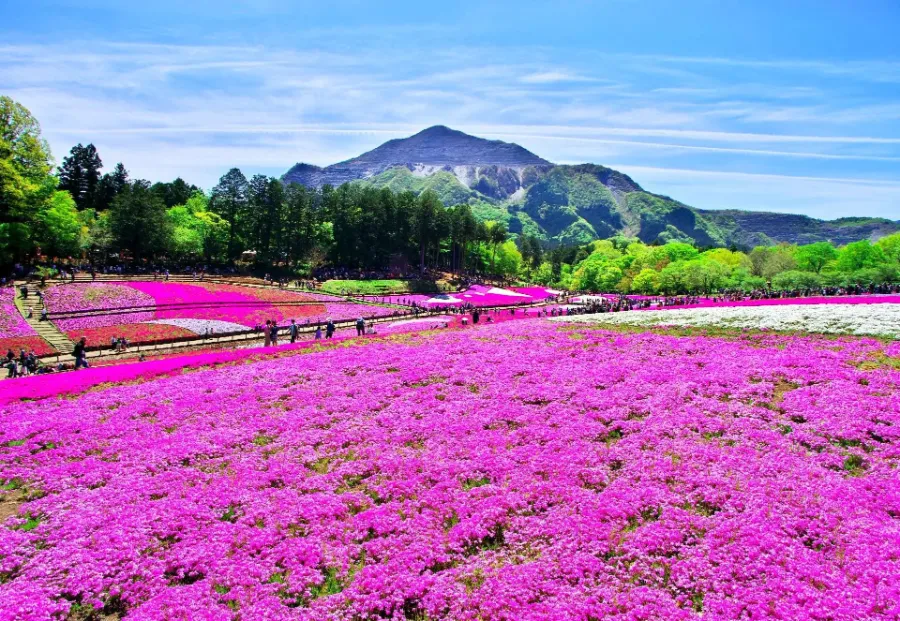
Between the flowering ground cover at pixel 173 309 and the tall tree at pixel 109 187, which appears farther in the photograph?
the tall tree at pixel 109 187

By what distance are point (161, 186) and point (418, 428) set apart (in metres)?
127

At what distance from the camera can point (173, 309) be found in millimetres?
44938

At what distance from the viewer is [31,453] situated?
1405 centimetres

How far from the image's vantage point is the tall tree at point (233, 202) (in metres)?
85.4

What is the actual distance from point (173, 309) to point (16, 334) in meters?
11.5

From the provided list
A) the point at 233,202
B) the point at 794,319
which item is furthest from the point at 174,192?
the point at 794,319

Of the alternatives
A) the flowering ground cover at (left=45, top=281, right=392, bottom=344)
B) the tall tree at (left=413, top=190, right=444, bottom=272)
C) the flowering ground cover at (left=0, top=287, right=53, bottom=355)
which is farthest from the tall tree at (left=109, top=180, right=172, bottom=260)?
the tall tree at (left=413, top=190, right=444, bottom=272)

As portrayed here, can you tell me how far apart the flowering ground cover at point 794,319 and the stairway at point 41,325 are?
34731 millimetres

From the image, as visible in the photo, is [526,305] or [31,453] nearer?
[31,453]

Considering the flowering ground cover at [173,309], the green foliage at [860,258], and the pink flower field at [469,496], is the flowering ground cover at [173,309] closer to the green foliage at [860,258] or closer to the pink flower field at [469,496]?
the pink flower field at [469,496]

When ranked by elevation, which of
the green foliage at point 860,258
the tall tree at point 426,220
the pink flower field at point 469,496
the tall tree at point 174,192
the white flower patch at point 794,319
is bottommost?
the pink flower field at point 469,496

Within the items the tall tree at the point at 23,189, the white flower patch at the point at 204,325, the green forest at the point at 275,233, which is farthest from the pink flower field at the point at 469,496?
the green forest at the point at 275,233

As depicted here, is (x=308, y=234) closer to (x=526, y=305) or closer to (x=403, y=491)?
(x=526, y=305)

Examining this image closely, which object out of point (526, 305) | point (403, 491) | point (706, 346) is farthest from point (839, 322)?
point (526, 305)
